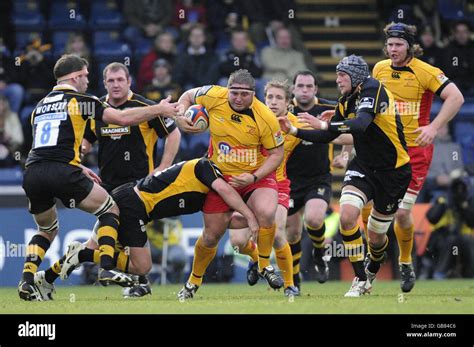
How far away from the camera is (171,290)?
14062 millimetres

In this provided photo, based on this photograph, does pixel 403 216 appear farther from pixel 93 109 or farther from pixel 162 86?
pixel 162 86

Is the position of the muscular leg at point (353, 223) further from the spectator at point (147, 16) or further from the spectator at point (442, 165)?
the spectator at point (147, 16)

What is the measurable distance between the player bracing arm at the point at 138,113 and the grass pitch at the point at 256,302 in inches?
65.6

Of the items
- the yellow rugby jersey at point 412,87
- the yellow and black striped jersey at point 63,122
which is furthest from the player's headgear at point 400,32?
the yellow and black striped jersey at point 63,122

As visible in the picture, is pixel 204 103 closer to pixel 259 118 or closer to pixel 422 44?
pixel 259 118

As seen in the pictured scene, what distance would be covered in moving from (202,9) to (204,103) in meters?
9.01

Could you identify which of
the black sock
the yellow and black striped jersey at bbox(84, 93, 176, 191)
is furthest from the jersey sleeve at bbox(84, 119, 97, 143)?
the black sock

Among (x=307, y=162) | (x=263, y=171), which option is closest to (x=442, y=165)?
(x=307, y=162)

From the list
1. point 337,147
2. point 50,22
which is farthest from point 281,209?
point 50,22

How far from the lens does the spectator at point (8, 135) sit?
17562mm

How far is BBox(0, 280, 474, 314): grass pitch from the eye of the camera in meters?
9.70

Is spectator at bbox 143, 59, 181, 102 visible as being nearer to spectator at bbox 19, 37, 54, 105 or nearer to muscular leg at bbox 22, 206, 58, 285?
spectator at bbox 19, 37, 54, 105

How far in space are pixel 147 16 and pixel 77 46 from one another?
1878mm

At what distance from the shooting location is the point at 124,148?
12586mm
